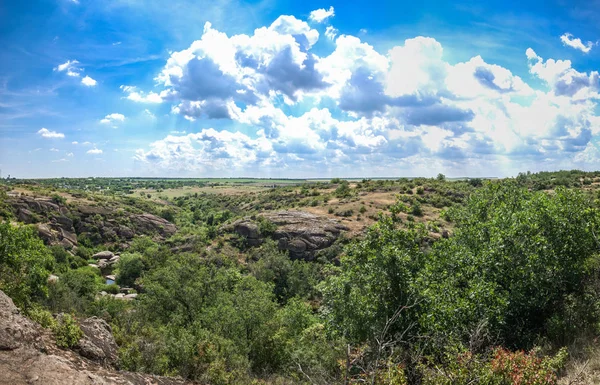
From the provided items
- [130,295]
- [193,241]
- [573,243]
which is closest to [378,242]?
[573,243]

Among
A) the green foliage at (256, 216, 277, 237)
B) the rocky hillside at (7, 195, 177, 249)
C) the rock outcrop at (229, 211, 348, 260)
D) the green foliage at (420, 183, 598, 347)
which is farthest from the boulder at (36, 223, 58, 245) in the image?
the green foliage at (420, 183, 598, 347)

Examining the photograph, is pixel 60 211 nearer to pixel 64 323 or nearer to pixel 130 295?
pixel 130 295

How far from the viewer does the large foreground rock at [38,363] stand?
8.85 meters

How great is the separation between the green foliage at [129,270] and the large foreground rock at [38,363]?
60.2 meters

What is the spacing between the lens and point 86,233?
90625 millimetres

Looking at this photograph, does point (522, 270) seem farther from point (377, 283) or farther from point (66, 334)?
point (66, 334)

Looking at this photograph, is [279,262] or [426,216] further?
[426,216]

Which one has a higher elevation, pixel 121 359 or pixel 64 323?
pixel 64 323

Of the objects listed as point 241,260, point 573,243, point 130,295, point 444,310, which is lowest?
point 130,295

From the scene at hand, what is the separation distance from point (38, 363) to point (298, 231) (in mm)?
55780

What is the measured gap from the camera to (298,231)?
64.7 metres

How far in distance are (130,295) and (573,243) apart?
5981cm

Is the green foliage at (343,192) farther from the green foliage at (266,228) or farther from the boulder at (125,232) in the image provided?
the boulder at (125,232)

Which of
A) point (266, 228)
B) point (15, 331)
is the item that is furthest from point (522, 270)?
point (266, 228)
